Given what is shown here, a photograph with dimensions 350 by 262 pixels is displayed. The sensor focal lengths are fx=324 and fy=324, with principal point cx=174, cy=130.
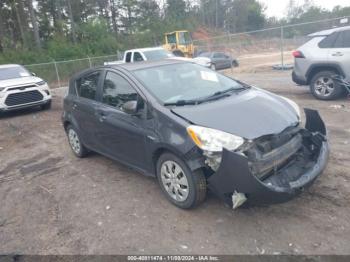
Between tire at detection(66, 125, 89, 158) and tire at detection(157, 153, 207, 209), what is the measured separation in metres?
2.28

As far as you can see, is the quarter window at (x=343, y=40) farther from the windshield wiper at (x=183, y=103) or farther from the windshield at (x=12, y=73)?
the windshield at (x=12, y=73)

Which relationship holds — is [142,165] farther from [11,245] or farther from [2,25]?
[2,25]

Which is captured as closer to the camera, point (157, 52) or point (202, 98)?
point (202, 98)

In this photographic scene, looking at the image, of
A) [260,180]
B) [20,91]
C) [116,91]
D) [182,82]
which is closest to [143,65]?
[116,91]

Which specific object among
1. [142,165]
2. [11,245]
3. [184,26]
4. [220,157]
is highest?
[184,26]

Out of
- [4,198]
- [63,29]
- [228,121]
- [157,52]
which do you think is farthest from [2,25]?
[228,121]

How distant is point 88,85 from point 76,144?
1.22 meters

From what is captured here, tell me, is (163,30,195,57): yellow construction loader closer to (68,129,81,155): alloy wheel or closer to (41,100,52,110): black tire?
(41,100,52,110): black tire

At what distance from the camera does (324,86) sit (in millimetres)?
8250

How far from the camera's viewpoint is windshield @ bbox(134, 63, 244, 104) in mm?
3961

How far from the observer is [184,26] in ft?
164

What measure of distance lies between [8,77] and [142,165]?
8.78m

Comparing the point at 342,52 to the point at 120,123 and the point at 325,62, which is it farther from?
the point at 120,123

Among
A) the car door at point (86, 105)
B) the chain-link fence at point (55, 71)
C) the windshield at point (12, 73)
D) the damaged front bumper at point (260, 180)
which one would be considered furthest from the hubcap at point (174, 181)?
the chain-link fence at point (55, 71)
